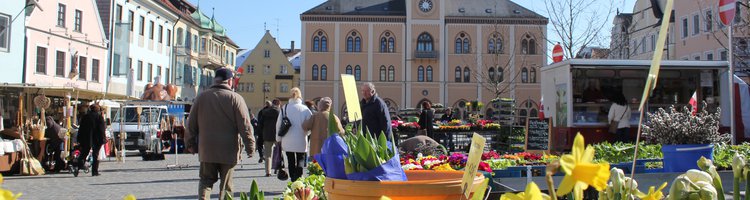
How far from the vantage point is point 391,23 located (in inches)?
2402

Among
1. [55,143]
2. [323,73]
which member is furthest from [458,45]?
[55,143]

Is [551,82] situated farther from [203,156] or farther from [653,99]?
[203,156]

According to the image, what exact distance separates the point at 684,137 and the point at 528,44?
2242 inches

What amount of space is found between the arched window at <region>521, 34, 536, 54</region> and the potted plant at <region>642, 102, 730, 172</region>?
5655 cm

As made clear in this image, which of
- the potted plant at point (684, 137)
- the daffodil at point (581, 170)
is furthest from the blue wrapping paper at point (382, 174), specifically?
the potted plant at point (684, 137)

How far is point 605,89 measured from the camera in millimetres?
15312

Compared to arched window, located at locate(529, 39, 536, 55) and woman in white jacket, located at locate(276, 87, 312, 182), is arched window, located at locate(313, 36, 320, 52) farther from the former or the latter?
woman in white jacket, located at locate(276, 87, 312, 182)

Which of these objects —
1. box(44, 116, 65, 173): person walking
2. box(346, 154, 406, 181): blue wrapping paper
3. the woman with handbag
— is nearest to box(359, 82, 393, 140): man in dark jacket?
box(346, 154, 406, 181): blue wrapping paper

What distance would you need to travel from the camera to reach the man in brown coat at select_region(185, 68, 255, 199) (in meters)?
6.38

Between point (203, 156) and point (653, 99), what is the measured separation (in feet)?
40.5

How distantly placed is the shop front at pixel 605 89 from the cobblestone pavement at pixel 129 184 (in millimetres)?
6126

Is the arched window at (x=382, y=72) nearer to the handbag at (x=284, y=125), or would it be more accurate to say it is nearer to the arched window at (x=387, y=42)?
the arched window at (x=387, y=42)

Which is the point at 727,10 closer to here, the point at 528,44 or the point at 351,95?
the point at 351,95

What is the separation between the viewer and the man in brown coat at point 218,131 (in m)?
6.38
